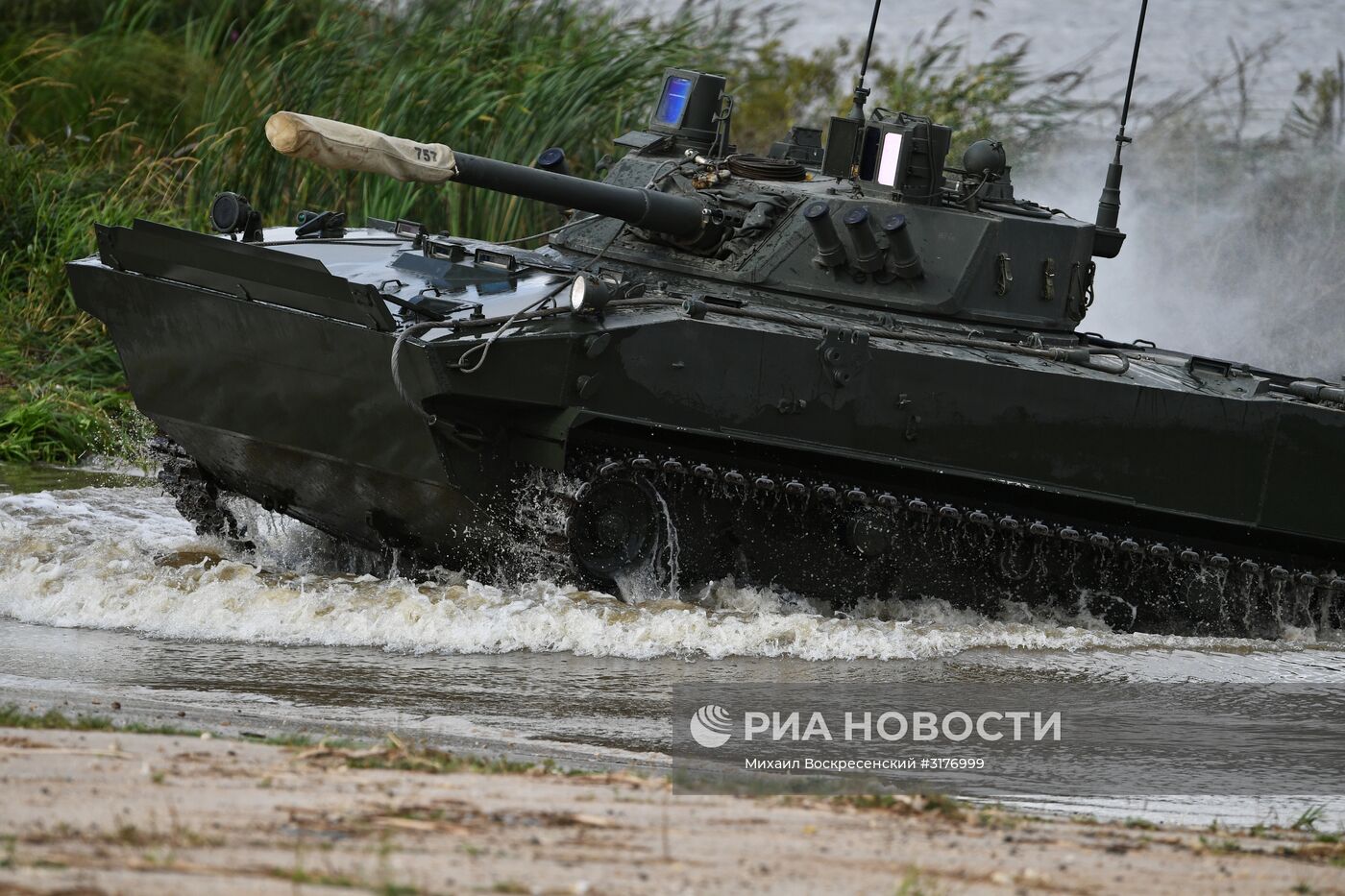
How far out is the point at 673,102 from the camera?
1154 centimetres

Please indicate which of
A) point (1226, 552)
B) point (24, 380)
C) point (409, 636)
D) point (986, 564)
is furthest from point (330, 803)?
point (24, 380)

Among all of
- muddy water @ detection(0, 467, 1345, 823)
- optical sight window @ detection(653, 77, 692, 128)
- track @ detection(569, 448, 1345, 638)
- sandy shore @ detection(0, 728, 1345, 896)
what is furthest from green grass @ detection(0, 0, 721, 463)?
sandy shore @ detection(0, 728, 1345, 896)

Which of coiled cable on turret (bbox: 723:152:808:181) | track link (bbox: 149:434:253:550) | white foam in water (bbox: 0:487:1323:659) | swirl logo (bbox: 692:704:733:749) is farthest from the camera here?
coiled cable on turret (bbox: 723:152:808:181)

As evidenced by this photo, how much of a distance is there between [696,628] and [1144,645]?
2516 mm

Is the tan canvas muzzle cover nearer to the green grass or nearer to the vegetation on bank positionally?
the vegetation on bank

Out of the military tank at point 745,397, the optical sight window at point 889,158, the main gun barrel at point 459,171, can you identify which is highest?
the optical sight window at point 889,158

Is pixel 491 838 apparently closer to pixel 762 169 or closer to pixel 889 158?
pixel 889 158

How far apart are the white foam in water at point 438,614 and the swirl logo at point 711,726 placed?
1.08 meters

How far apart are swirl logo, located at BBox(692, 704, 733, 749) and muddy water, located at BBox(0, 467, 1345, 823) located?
154 mm

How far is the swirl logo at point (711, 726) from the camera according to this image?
7.02 meters

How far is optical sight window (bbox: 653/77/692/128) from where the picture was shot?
1145 centimetres

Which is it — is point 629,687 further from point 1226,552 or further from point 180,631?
point 1226,552

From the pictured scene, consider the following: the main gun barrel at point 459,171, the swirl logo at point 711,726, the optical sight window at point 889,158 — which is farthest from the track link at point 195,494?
the optical sight window at point 889,158

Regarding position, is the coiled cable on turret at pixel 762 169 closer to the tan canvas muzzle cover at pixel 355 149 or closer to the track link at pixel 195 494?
the tan canvas muzzle cover at pixel 355 149
